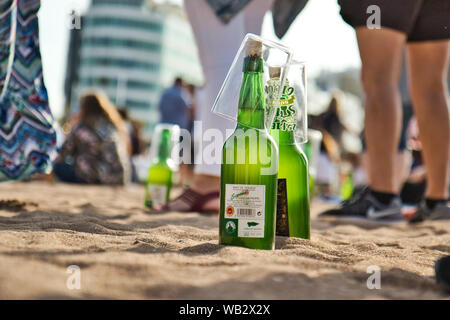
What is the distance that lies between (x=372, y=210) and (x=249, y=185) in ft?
5.17

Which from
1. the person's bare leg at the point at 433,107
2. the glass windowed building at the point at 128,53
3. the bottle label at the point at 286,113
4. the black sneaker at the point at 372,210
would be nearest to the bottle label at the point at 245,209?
the bottle label at the point at 286,113

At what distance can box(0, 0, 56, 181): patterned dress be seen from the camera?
2.15 metres

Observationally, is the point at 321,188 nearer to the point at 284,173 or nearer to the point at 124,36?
the point at 284,173

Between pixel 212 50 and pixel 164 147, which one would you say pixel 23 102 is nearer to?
pixel 212 50

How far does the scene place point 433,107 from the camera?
2896 mm

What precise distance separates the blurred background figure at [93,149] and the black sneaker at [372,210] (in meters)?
3.09

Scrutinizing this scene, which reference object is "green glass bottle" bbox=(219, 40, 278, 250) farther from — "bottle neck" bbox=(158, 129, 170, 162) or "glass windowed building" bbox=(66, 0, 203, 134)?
"glass windowed building" bbox=(66, 0, 203, 134)

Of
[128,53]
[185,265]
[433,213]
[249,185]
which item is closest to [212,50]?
[249,185]

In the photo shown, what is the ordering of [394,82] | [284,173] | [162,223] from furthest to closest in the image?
[394,82]
[162,223]
[284,173]

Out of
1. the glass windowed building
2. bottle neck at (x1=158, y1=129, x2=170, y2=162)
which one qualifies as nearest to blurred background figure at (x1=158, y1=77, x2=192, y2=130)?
bottle neck at (x1=158, y1=129, x2=170, y2=162)

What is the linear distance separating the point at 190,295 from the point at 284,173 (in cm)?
73

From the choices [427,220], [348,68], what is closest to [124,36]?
[348,68]

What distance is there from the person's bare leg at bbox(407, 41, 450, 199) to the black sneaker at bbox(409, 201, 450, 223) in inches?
3.2

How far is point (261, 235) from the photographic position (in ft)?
4.55
